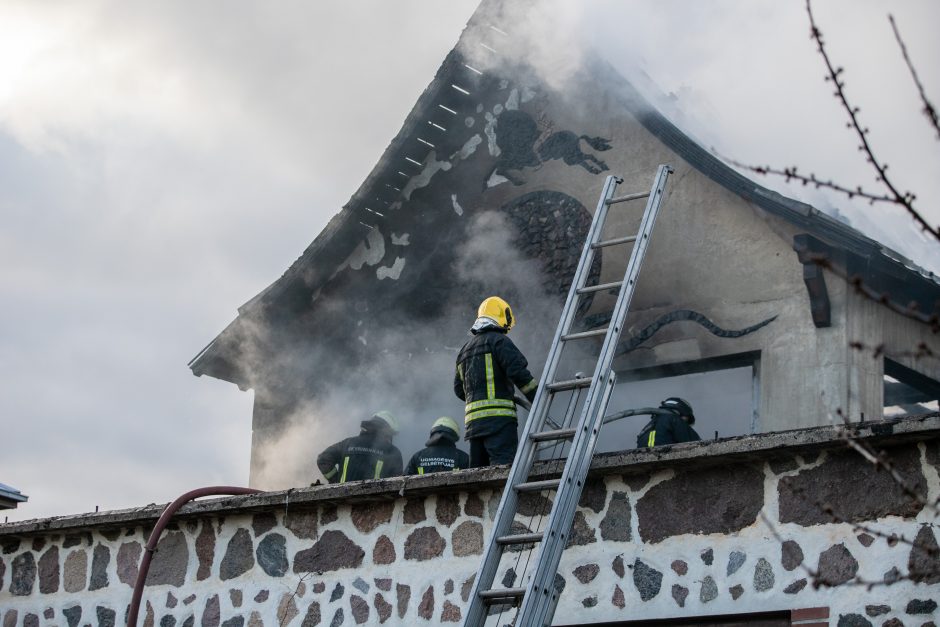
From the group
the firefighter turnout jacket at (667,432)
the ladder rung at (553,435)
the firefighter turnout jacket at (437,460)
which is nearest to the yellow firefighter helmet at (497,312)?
the firefighter turnout jacket at (667,432)

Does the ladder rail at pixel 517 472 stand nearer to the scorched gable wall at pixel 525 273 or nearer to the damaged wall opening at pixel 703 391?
the scorched gable wall at pixel 525 273

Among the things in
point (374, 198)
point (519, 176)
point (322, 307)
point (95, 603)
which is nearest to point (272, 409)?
point (322, 307)

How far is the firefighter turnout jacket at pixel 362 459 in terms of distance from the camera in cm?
1106

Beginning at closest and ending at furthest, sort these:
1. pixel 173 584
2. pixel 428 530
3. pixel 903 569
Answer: pixel 903 569
pixel 428 530
pixel 173 584

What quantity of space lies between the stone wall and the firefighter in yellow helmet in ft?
3.52

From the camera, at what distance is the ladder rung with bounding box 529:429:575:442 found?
7.32 meters

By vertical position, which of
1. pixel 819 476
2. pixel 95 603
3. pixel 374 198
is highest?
pixel 374 198

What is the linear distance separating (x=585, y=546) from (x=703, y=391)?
421cm

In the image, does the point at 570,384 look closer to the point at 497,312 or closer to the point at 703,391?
the point at 497,312

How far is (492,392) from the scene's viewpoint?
9.20 meters

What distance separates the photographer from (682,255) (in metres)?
10.9

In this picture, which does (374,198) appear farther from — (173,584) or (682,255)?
(173,584)

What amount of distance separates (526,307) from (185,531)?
384 centimetres

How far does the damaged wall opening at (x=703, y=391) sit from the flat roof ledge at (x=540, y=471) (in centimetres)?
352
